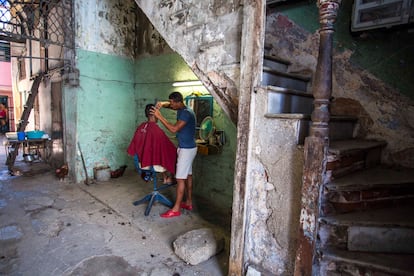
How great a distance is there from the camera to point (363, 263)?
1.52m

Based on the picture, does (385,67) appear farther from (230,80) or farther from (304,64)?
(230,80)

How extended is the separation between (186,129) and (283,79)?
54.1 inches

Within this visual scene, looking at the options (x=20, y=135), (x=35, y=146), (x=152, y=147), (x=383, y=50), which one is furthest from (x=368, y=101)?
(x=35, y=146)

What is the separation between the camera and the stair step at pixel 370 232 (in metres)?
1.56

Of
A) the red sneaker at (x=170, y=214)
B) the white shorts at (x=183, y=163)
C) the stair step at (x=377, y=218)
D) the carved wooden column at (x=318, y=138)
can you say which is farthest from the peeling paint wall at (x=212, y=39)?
the red sneaker at (x=170, y=214)

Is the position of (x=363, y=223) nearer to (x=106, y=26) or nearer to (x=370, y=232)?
(x=370, y=232)

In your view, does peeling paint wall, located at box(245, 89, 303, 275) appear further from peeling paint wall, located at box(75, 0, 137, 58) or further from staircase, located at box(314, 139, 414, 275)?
peeling paint wall, located at box(75, 0, 137, 58)

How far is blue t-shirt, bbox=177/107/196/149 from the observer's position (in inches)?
124

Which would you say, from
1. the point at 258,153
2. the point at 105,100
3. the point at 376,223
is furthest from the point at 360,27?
the point at 105,100

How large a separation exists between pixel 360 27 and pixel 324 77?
1.34 meters

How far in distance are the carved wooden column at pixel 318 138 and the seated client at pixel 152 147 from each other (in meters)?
2.10

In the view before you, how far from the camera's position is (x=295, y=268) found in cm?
169

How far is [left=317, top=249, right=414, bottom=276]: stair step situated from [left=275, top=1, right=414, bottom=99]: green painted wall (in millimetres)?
1550

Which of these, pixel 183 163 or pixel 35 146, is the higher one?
pixel 183 163
